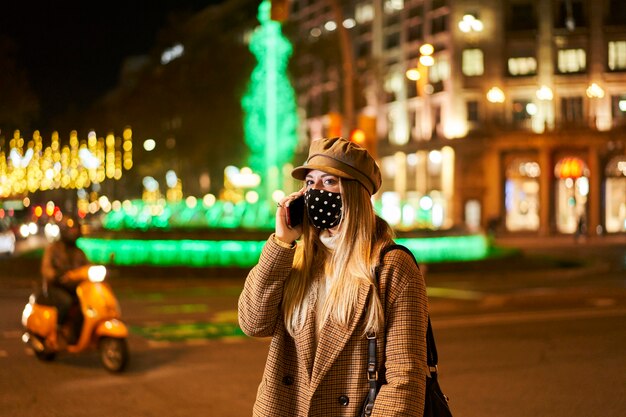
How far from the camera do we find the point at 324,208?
10.8 feet

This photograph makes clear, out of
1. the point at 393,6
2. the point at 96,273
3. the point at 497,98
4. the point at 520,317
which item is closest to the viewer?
the point at 96,273

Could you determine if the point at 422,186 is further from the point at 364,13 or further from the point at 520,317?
the point at 520,317

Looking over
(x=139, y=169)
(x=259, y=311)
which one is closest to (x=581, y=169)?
(x=139, y=169)

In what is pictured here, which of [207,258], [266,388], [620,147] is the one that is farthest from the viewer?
[620,147]

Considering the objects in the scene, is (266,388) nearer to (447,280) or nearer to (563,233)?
(447,280)

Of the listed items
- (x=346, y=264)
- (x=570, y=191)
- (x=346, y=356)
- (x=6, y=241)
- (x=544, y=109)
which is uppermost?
(x=544, y=109)

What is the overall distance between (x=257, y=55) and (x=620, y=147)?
82.6ft

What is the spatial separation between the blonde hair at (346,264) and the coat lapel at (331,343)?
0.7 inches

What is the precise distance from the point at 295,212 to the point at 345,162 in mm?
254

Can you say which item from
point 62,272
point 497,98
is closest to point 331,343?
point 62,272

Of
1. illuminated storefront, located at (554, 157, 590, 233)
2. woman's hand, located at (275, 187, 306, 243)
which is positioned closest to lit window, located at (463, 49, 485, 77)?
illuminated storefront, located at (554, 157, 590, 233)

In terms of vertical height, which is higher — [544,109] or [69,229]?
[544,109]

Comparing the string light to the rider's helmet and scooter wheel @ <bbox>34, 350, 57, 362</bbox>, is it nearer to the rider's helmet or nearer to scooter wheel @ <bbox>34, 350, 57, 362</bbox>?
the rider's helmet

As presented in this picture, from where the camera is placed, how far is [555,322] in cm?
1470
